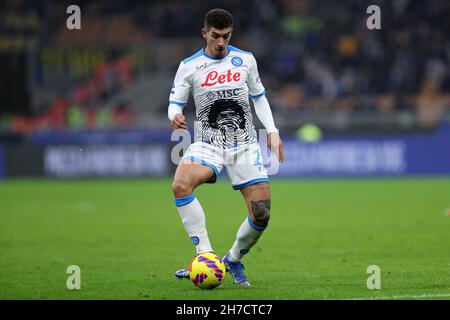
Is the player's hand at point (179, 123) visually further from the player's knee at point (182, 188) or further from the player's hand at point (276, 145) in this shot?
the player's hand at point (276, 145)

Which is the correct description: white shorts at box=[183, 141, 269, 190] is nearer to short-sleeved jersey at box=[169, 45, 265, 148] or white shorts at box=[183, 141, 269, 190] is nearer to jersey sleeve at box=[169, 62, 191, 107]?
short-sleeved jersey at box=[169, 45, 265, 148]

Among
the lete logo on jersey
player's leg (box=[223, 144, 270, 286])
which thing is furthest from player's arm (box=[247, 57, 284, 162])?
the lete logo on jersey

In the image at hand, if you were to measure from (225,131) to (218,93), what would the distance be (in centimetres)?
34

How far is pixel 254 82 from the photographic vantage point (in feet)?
27.4

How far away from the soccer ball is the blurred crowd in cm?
1683

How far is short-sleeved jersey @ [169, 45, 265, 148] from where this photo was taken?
8109mm

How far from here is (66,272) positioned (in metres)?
9.12

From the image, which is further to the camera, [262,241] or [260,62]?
[260,62]

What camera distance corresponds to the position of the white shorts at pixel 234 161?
26.5 ft

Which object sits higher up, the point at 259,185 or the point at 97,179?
the point at 259,185

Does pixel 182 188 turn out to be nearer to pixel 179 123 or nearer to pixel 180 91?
pixel 179 123

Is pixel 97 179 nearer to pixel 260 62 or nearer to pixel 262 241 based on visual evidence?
pixel 260 62
